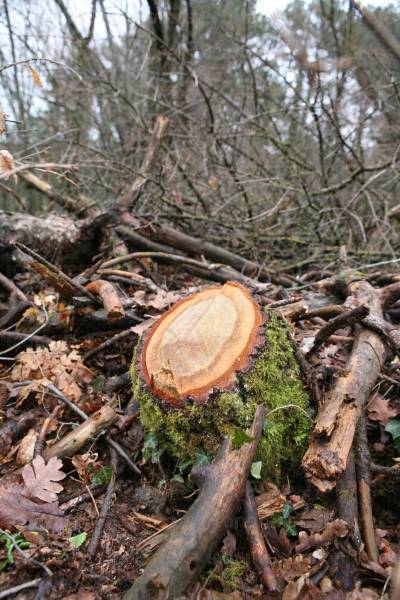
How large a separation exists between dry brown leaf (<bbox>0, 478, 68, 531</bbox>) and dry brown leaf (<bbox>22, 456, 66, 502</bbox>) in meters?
0.03

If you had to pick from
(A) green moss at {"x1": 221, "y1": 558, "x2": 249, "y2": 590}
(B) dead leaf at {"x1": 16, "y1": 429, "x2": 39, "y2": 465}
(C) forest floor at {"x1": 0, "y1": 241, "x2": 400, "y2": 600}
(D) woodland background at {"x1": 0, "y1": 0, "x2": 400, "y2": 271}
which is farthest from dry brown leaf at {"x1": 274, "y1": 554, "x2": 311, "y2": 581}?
(D) woodland background at {"x1": 0, "y1": 0, "x2": 400, "y2": 271}

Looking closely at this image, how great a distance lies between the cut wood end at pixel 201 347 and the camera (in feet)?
6.40

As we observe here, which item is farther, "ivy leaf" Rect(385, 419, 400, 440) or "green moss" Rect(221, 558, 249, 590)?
"ivy leaf" Rect(385, 419, 400, 440)

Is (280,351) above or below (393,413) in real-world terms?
above

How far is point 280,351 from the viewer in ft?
7.05

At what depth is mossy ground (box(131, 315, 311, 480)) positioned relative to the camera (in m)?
1.93

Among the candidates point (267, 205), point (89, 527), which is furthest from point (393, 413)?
point (267, 205)

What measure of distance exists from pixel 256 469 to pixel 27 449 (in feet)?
4.34

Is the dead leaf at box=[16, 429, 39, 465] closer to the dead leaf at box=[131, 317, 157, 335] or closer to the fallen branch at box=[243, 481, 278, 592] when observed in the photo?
the dead leaf at box=[131, 317, 157, 335]

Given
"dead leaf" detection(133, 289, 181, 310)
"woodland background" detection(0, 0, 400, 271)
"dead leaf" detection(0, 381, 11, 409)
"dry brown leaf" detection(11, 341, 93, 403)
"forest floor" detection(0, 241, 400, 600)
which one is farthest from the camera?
"woodland background" detection(0, 0, 400, 271)

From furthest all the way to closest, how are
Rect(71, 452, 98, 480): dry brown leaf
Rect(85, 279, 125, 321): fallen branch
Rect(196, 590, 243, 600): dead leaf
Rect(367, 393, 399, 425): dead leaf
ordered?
Rect(85, 279, 125, 321): fallen branch
Rect(367, 393, 399, 425): dead leaf
Rect(71, 452, 98, 480): dry brown leaf
Rect(196, 590, 243, 600): dead leaf

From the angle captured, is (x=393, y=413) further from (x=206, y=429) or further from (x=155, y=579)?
(x=155, y=579)

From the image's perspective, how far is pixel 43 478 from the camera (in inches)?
80.4

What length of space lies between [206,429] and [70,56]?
767 centimetres
